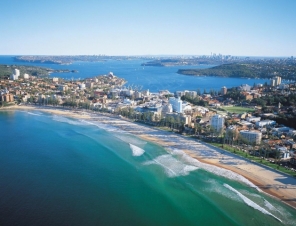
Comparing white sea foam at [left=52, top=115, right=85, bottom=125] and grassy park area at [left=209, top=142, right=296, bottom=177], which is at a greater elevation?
grassy park area at [left=209, top=142, right=296, bottom=177]

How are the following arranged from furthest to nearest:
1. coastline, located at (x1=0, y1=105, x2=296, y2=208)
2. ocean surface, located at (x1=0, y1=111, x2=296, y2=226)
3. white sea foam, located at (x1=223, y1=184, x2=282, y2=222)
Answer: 1. coastline, located at (x1=0, y1=105, x2=296, y2=208)
2. white sea foam, located at (x1=223, y1=184, x2=282, y2=222)
3. ocean surface, located at (x1=0, y1=111, x2=296, y2=226)

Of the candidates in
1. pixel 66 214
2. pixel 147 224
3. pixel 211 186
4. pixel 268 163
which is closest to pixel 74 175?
pixel 66 214

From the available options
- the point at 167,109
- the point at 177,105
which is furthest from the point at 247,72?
the point at 167,109

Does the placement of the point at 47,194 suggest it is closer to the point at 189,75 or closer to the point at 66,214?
the point at 66,214

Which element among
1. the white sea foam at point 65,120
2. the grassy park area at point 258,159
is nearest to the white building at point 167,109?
the white sea foam at point 65,120

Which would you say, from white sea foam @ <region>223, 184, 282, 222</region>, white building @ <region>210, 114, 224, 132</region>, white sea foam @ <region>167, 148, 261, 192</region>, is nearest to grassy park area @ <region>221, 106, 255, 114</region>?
white building @ <region>210, 114, 224, 132</region>

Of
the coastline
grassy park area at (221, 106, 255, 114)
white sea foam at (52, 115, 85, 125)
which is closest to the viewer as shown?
the coastline

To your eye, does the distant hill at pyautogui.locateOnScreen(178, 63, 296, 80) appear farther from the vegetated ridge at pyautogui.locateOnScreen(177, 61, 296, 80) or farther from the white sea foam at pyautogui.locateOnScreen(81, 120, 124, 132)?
the white sea foam at pyautogui.locateOnScreen(81, 120, 124, 132)
